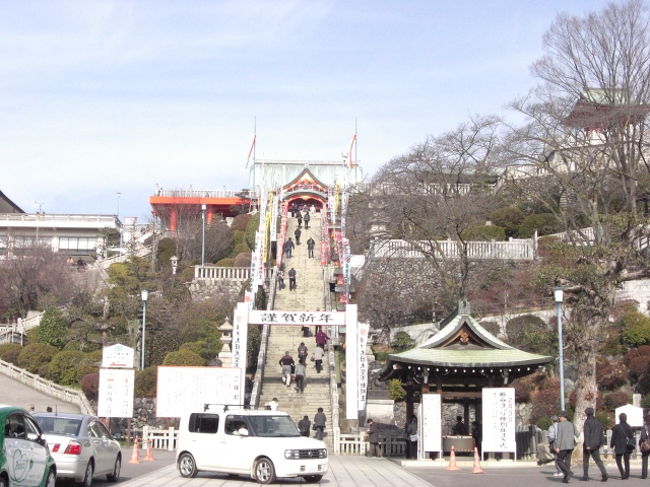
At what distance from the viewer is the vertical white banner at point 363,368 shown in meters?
32.6

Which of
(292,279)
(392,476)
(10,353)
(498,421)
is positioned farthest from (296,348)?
(392,476)

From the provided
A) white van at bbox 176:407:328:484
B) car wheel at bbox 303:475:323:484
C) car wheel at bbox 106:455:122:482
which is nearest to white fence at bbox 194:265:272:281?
white van at bbox 176:407:328:484

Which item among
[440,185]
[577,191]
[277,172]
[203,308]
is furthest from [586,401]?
[277,172]

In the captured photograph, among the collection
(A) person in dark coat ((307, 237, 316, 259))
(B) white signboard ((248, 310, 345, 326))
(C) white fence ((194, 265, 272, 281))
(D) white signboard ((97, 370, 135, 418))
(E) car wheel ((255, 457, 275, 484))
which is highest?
(A) person in dark coat ((307, 237, 316, 259))

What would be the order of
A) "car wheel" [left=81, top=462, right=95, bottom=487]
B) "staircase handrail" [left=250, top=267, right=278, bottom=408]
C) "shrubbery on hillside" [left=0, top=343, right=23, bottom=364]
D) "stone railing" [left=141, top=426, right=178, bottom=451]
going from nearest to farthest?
"car wheel" [left=81, top=462, right=95, bottom=487], "stone railing" [left=141, top=426, right=178, bottom=451], "staircase handrail" [left=250, top=267, right=278, bottom=408], "shrubbery on hillside" [left=0, top=343, right=23, bottom=364]

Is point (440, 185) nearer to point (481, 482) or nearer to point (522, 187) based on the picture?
point (522, 187)

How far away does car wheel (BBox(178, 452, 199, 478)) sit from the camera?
67.1 ft

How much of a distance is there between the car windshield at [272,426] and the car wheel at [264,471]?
68 centimetres

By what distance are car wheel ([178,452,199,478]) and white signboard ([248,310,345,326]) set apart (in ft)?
41.5

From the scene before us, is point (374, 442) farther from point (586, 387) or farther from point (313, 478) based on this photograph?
point (313, 478)

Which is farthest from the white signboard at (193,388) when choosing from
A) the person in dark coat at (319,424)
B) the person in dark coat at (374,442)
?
the person in dark coat at (374,442)

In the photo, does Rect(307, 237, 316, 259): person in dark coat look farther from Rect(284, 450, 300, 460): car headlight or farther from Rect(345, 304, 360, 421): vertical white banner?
Rect(284, 450, 300, 460): car headlight

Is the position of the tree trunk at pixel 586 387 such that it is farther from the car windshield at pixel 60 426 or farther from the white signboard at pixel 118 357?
the car windshield at pixel 60 426

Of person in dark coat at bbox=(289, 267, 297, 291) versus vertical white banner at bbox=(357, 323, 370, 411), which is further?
person in dark coat at bbox=(289, 267, 297, 291)
